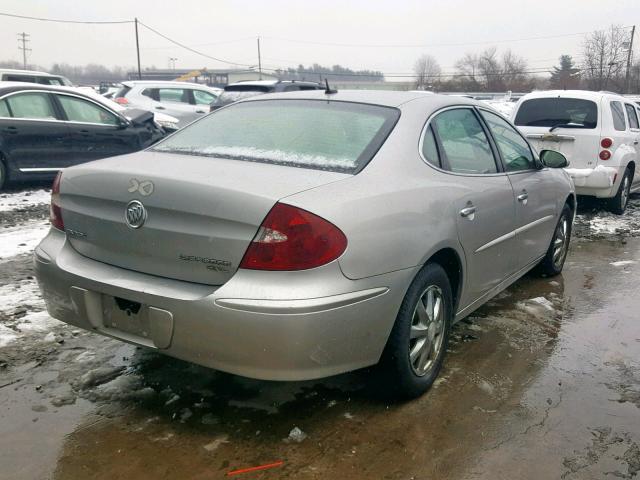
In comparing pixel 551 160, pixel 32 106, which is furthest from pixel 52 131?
pixel 551 160

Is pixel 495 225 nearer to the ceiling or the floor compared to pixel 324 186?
nearer to the floor

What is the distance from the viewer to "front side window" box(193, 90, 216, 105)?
15258 millimetres

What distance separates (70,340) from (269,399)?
1.44 m

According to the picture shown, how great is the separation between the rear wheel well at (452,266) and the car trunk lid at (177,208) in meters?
0.74

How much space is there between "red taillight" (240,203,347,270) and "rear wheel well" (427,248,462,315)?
0.84 meters

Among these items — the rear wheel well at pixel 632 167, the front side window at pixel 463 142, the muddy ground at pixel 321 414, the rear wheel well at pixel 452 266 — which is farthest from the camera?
the rear wheel well at pixel 632 167

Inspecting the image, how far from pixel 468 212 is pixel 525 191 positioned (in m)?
1.10

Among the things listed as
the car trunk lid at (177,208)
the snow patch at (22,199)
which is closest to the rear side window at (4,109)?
the snow patch at (22,199)

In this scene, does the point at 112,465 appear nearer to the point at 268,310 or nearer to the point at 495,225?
the point at 268,310

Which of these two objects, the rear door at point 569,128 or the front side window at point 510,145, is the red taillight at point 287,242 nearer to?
the front side window at point 510,145

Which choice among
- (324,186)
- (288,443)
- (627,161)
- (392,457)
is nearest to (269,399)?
(288,443)

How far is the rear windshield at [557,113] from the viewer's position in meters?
8.21

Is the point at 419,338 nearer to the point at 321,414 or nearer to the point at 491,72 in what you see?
the point at 321,414

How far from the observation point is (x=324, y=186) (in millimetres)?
2635
